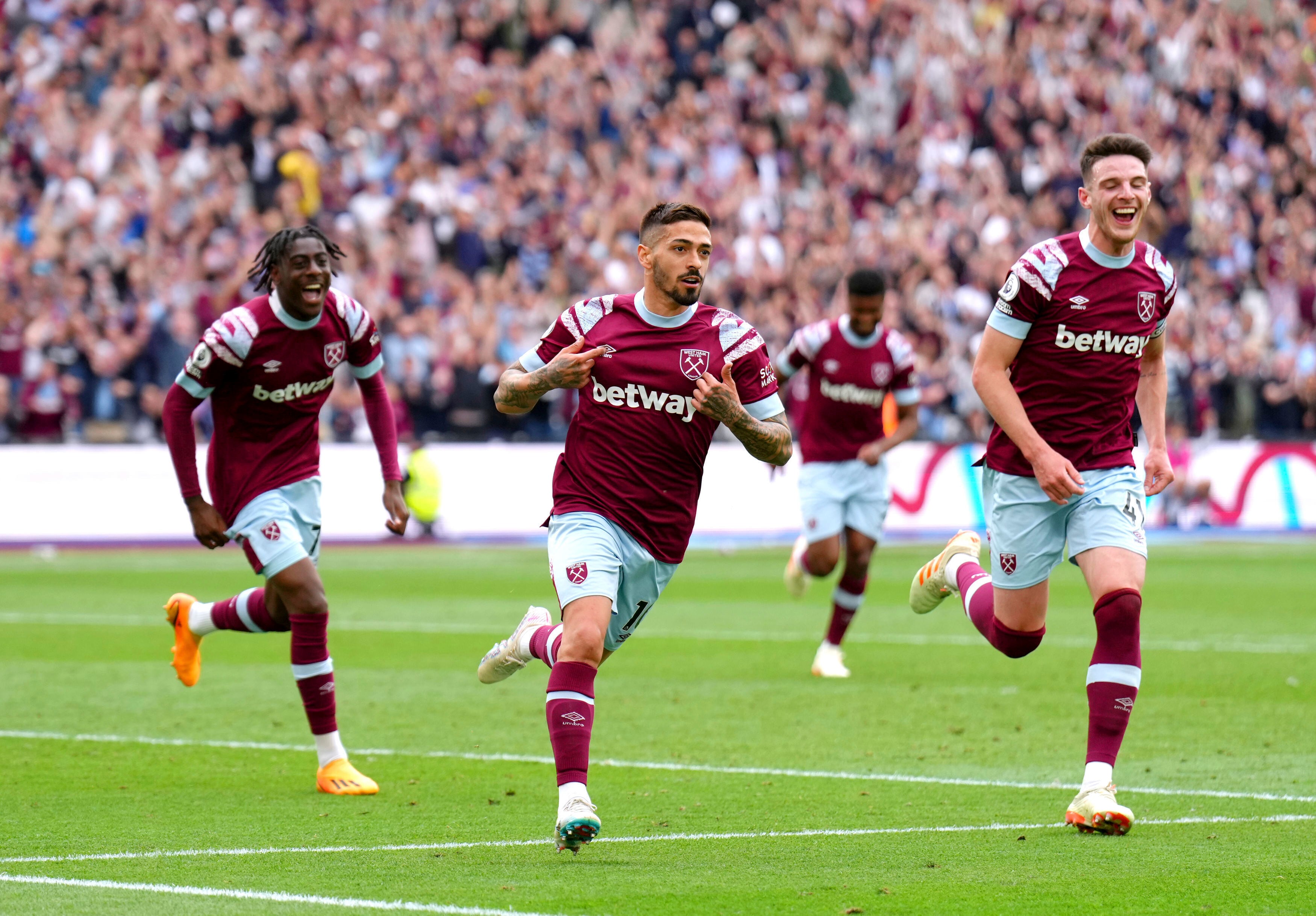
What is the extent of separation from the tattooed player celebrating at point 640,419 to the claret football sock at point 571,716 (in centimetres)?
7

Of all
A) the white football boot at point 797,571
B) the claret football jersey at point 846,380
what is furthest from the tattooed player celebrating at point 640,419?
the white football boot at point 797,571

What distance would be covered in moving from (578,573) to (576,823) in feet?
3.35

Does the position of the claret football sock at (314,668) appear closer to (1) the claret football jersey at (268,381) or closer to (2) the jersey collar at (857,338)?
(1) the claret football jersey at (268,381)

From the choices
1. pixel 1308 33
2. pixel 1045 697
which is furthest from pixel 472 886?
pixel 1308 33

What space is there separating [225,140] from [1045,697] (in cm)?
1739

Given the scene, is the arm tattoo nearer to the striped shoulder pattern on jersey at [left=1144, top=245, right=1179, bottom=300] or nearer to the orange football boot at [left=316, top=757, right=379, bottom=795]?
the striped shoulder pattern on jersey at [left=1144, top=245, right=1179, bottom=300]

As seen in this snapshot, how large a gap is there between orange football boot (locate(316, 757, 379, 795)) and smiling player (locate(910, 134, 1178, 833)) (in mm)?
2885

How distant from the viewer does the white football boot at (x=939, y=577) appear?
8.87m

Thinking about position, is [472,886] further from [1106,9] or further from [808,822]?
[1106,9]

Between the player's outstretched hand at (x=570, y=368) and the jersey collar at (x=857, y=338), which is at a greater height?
the player's outstretched hand at (x=570, y=368)

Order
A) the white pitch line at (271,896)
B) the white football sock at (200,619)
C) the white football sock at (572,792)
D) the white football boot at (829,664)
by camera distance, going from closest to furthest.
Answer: the white pitch line at (271,896) < the white football sock at (572,792) < the white football sock at (200,619) < the white football boot at (829,664)

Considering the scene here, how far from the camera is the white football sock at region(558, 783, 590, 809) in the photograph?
6.32m

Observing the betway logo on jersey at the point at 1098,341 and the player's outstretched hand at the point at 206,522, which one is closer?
the betway logo on jersey at the point at 1098,341

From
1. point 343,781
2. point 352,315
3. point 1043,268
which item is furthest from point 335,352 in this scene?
point 1043,268
